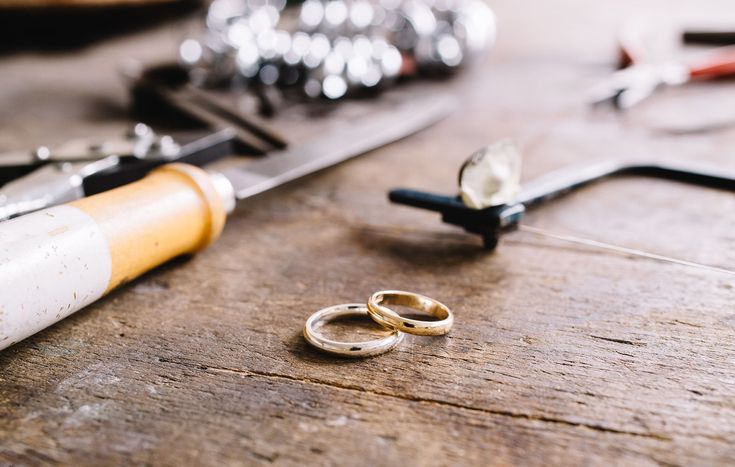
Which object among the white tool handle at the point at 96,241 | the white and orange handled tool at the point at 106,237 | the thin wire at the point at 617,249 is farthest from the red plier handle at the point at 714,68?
the white tool handle at the point at 96,241

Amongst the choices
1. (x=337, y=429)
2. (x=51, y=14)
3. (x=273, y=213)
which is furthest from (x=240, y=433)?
(x=51, y=14)

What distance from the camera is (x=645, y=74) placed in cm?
118

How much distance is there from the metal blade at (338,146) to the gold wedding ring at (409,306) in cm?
21

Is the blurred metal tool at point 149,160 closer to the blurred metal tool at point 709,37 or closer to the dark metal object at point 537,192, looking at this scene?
the dark metal object at point 537,192

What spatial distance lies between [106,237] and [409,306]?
0.81ft

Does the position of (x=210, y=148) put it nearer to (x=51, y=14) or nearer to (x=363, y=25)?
(x=363, y=25)

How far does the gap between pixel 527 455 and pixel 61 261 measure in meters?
0.34

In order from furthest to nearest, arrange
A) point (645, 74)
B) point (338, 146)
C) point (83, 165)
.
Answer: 1. point (645, 74)
2. point (338, 146)
3. point (83, 165)

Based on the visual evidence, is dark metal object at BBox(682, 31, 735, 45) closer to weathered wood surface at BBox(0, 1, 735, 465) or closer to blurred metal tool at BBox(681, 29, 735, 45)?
blurred metal tool at BBox(681, 29, 735, 45)

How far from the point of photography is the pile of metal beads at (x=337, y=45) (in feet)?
3.88

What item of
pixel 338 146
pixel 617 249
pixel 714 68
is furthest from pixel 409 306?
pixel 714 68

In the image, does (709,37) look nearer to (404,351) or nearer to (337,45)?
(337,45)

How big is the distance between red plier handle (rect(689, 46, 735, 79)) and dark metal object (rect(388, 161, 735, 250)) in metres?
0.51

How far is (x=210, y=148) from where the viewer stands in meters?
0.84
